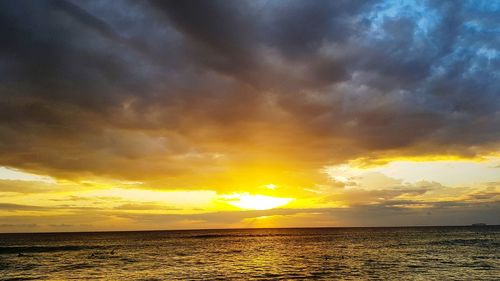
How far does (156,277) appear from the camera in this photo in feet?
165

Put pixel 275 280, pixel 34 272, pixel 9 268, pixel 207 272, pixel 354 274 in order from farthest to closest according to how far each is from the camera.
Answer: pixel 9 268 → pixel 34 272 → pixel 207 272 → pixel 354 274 → pixel 275 280

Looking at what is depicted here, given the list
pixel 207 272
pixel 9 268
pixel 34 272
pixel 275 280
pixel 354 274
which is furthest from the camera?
pixel 9 268

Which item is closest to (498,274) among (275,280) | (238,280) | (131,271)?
(275,280)

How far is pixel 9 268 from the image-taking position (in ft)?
210

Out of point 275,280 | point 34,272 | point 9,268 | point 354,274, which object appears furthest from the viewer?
point 9,268

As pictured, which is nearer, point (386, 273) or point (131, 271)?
point (386, 273)

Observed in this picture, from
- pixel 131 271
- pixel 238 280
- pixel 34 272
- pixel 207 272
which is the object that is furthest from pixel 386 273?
pixel 34 272

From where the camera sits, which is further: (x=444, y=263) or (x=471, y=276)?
(x=444, y=263)

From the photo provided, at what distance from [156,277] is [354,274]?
1023 inches

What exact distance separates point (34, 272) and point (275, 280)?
38015 mm

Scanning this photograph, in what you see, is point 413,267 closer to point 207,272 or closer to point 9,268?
point 207,272

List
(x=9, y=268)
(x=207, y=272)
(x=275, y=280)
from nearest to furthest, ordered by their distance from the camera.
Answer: (x=275, y=280) → (x=207, y=272) → (x=9, y=268)

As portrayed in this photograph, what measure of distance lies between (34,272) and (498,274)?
6483 cm

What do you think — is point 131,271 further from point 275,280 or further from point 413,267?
point 413,267
